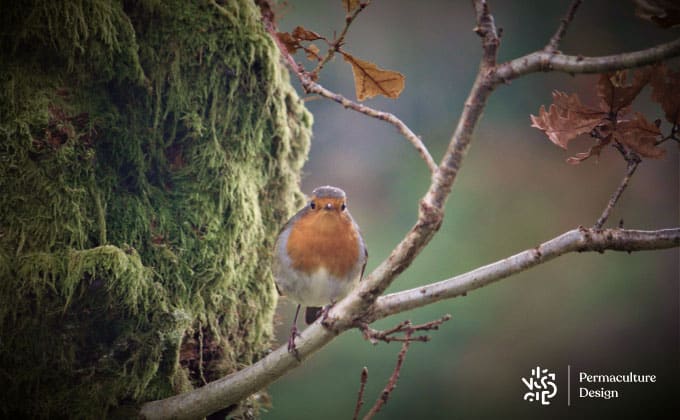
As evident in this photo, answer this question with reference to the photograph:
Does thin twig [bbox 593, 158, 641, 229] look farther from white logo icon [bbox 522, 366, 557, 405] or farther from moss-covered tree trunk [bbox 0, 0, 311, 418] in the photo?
white logo icon [bbox 522, 366, 557, 405]

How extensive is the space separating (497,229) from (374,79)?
3674 millimetres

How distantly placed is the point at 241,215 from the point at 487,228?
3315 millimetres

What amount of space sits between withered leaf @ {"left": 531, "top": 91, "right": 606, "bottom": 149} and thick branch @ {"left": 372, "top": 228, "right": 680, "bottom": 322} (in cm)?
29

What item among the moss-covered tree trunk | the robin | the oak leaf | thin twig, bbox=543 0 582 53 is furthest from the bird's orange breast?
thin twig, bbox=543 0 582 53

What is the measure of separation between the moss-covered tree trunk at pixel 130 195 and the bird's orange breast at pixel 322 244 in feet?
0.61

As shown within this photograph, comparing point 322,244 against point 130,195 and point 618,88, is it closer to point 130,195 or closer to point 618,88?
point 130,195

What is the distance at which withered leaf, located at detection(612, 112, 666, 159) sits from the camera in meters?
1.78

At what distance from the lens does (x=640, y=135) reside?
180cm

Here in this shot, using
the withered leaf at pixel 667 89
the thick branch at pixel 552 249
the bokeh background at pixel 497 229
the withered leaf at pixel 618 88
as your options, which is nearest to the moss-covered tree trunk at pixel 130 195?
the thick branch at pixel 552 249

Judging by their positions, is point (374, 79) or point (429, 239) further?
point (374, 79)

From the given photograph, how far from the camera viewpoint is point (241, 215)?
2.45 meters

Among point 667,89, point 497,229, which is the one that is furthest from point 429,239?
point 497,229

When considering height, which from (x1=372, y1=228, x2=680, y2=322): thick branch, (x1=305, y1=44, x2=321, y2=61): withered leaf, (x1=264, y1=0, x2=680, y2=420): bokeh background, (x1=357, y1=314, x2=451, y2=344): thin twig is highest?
(x1=264, y1=0, x2=680, y2=420): bokeh background

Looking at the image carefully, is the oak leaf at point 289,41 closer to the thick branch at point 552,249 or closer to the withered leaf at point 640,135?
the thick branch at point 552,249
